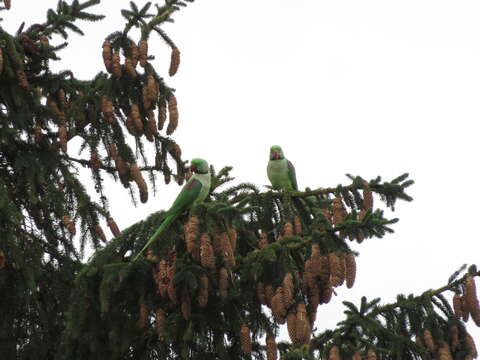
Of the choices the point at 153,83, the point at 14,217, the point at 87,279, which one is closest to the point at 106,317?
the point at 87,279

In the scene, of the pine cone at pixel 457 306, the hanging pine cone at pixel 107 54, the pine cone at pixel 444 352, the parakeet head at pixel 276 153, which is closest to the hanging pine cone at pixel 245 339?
the pine cone at pixel 444 352

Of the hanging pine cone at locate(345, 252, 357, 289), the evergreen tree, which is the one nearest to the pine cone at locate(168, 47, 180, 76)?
the evergreen tree

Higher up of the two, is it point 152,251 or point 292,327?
point 152,251

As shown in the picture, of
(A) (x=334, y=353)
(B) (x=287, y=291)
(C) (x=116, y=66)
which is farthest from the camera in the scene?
(C) (x=116, y=66)

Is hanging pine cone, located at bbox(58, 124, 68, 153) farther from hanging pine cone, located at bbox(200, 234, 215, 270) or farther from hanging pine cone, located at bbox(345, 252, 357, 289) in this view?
hanging pine cone, located at bbox(345, 252, 357, 289)

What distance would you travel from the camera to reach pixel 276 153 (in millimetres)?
8016

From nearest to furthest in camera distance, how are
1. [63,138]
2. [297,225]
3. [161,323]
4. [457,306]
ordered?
[457,306] < [161,323] < [297,225] < [63,138]

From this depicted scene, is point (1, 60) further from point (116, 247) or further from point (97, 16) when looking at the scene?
point (116, 247)

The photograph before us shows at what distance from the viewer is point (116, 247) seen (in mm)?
5730

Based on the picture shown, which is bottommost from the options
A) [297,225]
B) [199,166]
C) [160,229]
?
[297,225]

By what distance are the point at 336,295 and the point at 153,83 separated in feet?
7.55

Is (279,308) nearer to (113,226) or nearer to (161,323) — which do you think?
(161,323)

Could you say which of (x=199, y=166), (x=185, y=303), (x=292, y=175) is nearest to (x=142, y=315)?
(x=185, y=303)

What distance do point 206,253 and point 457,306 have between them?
63.9 inches
